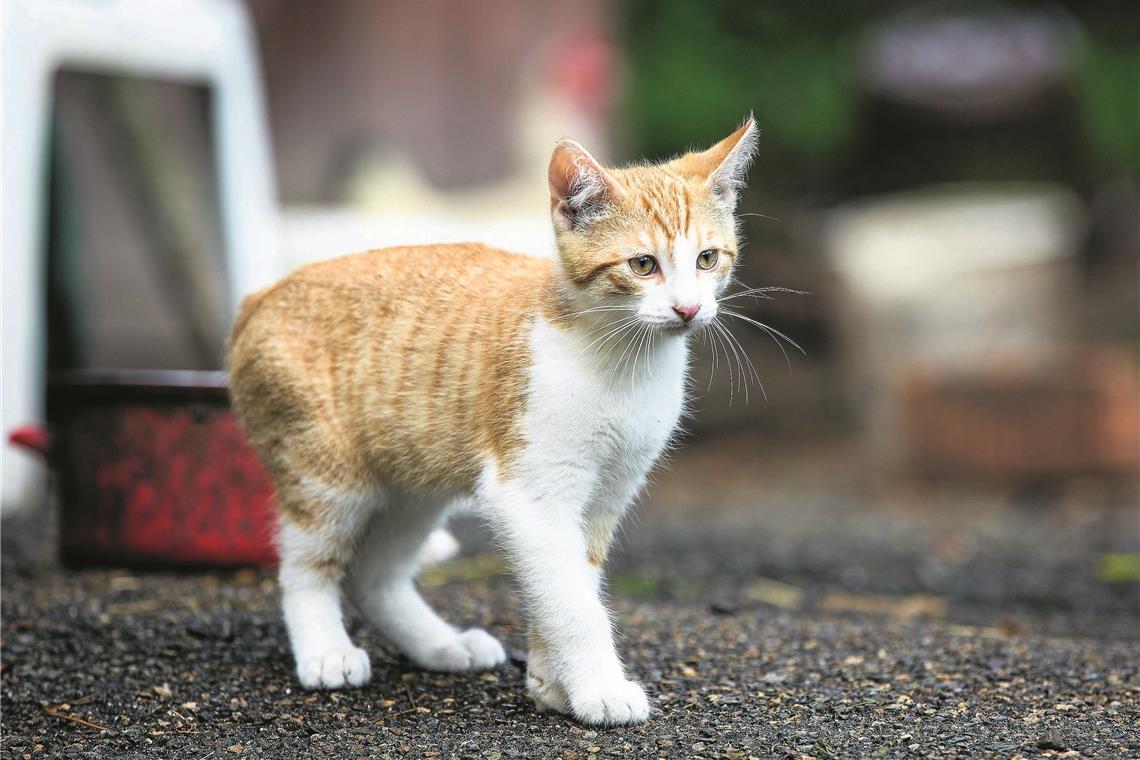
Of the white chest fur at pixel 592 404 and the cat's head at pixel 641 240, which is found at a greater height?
the cat's head at pixel 641 240

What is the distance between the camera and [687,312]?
8.50ft

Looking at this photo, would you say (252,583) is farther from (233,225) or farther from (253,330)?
(233,225)

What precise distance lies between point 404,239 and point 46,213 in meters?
1.86

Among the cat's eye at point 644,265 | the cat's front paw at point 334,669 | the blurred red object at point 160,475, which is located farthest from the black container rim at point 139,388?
the cat's eye at point 644,265

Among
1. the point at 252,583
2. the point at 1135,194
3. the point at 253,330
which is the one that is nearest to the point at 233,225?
the point at 252,583

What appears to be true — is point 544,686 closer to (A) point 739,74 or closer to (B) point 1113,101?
(A) point 739,74

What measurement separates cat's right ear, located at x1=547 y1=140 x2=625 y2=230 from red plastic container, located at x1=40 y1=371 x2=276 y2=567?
5.20ft

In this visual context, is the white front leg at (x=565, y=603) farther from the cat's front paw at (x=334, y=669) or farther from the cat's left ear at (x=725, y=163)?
the cat's left ear at (x=725, y=163)

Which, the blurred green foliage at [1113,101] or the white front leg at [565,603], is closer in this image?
the white front leg at [565,603]

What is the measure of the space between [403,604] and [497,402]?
668 mm

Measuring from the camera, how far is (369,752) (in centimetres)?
250

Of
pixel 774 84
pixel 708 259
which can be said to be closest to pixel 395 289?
pixel 708 259

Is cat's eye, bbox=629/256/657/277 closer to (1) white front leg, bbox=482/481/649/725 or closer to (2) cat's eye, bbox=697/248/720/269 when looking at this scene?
(2) cat's eye, bbox=697/248/720/269

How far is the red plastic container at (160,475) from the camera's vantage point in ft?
12.7
